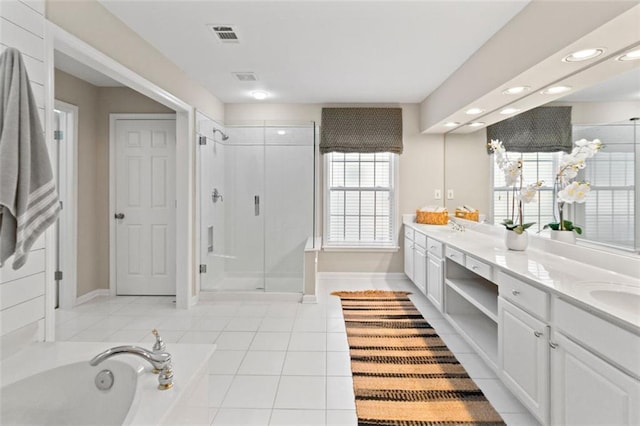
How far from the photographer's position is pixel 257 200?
4137 millimetres

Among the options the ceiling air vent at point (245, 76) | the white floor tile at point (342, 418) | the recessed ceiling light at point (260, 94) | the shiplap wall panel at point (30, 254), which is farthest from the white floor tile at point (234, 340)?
the recessed ceiling light at point (260, 94)

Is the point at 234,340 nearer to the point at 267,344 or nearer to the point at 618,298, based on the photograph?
the point at 267,344

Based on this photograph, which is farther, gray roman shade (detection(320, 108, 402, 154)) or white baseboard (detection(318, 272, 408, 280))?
white baseboard (detection(318, 272, 408, 280))

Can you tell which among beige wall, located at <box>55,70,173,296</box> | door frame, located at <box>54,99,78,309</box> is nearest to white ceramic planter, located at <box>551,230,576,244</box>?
beige wall, located at <box>55,70,173,296</box>

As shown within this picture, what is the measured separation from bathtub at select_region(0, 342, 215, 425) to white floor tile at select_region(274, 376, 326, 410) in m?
0.72

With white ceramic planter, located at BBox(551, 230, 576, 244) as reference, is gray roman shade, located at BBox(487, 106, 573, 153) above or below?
above

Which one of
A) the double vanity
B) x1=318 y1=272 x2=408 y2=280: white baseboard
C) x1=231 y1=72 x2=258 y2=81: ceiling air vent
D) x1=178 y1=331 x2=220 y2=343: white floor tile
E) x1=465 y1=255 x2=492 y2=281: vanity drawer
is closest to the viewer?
the double vanity

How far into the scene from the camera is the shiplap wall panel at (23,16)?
162cm

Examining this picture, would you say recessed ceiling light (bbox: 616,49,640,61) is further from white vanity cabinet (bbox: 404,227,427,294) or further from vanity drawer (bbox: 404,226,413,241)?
vanity drawer (bbox: 404,226,413,241)

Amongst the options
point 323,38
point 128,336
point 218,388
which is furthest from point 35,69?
point 128,336

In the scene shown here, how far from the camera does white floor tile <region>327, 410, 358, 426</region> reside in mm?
1866

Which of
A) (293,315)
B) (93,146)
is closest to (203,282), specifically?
(293,315)

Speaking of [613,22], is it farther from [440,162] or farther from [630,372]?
[440,162]

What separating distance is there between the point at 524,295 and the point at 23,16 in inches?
114
